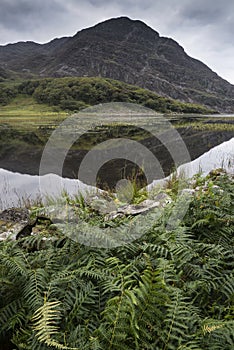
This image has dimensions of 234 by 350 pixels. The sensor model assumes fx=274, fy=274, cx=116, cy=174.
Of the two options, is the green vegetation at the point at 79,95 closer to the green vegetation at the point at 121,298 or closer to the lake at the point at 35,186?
the lake at the point at 35,186

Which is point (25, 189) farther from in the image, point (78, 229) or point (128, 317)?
point (128, 317)

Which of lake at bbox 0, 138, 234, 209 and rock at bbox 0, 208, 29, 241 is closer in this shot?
rock at bbox 0, 208, 29, 241

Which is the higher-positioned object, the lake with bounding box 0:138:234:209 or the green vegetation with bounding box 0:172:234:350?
the green vegetation with bounding box 0:172:234:350

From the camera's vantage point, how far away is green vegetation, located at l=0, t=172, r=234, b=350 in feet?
5.54

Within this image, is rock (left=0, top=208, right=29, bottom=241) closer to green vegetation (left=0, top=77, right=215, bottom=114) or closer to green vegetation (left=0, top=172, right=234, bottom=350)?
green vegetation (left=0, top=172, right=234, bottom=350)

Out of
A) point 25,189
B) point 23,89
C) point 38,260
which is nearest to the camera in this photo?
point 38,260

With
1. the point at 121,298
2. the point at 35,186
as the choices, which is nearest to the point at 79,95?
the point at 35,186

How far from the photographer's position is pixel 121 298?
1.73m

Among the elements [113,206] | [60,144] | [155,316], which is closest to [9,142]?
[60,144]

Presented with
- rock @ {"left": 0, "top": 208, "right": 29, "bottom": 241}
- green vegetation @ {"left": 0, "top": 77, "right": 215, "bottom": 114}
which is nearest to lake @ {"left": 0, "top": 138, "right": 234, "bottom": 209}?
rock @ {"left": 0, "top": 208, "right": 29, "bottom": 241}

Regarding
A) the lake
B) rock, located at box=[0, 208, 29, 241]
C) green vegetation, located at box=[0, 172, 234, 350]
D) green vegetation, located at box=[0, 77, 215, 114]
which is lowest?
the lake

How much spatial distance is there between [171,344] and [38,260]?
4.84ft

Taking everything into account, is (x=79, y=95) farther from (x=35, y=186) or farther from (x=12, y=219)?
(x=12, y=219)

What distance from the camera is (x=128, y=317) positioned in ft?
5.48
